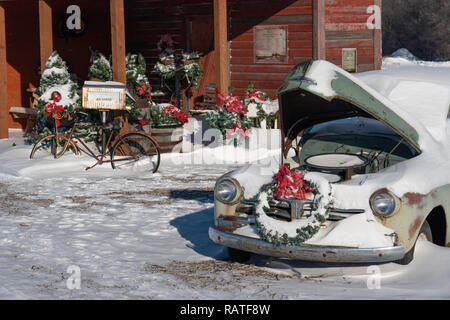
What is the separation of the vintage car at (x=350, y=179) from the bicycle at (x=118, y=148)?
491 cm

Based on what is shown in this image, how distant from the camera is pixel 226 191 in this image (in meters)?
6.43

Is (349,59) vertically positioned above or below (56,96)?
above

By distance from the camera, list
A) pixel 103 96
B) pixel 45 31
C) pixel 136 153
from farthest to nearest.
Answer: pixel 45 31 → pixel 103 96 → pixel 136 153

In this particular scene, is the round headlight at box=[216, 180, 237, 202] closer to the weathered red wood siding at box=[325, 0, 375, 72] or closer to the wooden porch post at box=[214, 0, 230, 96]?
the wooden porch post at box=[214, 0, 230, 96]

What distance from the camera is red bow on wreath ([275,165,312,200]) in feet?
19.6

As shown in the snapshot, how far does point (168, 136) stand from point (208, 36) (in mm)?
5011

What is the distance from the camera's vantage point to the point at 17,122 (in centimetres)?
1805

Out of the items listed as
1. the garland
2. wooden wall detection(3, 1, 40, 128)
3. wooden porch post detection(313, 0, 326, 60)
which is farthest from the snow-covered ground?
wooden wall detection(3, 1, 40, 128)

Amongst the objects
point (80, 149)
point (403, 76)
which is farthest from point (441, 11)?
point (403, 76)

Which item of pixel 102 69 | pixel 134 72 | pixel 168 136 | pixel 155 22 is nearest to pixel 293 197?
pixel 168 136

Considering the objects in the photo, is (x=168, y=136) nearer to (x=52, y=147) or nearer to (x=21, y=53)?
(x=52, y=147)

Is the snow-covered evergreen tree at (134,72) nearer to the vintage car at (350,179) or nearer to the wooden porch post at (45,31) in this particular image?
the wooden porch post at (45,31)

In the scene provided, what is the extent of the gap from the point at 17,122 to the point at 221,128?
692 centimetres

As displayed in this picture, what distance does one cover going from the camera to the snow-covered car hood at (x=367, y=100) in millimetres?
6176
